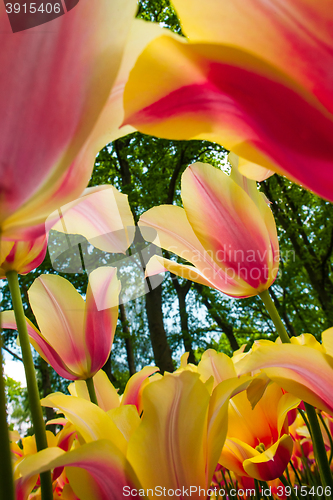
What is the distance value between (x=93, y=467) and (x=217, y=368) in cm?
22

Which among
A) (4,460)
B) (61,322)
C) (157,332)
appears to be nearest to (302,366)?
(4,460)

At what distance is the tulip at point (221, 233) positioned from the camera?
0.41m

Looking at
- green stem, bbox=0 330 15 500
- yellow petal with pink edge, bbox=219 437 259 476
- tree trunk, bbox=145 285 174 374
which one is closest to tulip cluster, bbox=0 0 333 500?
green stem, bbox=0 330 15 500

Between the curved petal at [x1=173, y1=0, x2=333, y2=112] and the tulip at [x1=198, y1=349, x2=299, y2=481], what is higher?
the curved petal at [x1=173, y1=0, x2=333, y2=112]

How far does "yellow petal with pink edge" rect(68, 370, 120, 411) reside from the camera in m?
0.51

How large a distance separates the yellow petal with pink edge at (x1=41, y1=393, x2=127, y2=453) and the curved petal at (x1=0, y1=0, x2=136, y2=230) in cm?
20

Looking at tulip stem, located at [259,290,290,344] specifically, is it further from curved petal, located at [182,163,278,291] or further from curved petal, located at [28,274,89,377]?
curved petal, located at [28,274,89,377]

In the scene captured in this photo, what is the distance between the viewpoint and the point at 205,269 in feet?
1.48

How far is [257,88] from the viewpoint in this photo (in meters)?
0.20

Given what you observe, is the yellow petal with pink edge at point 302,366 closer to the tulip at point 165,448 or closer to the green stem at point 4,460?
the tulip at point 165,448

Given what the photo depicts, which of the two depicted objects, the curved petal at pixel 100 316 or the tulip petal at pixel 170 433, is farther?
the curved petal at pixel 100 316

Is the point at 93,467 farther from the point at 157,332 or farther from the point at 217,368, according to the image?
the point at 157,332

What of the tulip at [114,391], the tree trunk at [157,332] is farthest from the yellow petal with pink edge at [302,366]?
the tree trunk at [157,332]

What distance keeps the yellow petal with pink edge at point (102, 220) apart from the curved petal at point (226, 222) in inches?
3.1
